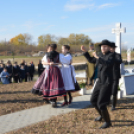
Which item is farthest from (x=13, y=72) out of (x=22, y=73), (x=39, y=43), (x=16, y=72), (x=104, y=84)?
(x=39, y=43)

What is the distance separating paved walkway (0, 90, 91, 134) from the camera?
4.80 meters

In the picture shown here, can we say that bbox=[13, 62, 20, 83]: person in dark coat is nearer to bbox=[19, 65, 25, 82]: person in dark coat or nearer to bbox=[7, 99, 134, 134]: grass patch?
bbox=[19, 65, 25, 82]: person in dark coat

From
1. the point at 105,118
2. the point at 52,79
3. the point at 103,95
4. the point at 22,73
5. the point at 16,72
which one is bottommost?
the point at 105,118

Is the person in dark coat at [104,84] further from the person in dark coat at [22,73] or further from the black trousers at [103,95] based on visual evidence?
the person in dark coat at [22,73]

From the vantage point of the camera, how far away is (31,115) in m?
5.61

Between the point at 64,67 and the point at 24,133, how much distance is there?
2634 mm

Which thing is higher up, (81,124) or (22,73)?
(22,73)

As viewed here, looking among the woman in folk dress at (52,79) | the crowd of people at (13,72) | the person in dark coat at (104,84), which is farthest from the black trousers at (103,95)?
the crowd of people at (13,72)

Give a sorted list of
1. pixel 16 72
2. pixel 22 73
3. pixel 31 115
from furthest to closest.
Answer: pixel 22 73 → pixel 16 72 → pixel 31 115

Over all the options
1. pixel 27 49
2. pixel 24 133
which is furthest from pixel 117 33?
pixel 27 49

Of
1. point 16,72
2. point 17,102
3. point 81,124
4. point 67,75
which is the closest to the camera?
point 81,124

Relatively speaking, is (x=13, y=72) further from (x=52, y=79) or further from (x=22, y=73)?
(x=52, y=79)

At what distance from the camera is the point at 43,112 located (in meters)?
5.84

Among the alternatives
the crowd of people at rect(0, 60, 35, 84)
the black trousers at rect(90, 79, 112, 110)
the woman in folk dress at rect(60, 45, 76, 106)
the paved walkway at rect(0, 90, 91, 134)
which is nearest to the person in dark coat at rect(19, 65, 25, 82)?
the crowd of people at rect(0, 60, 35, 84)
